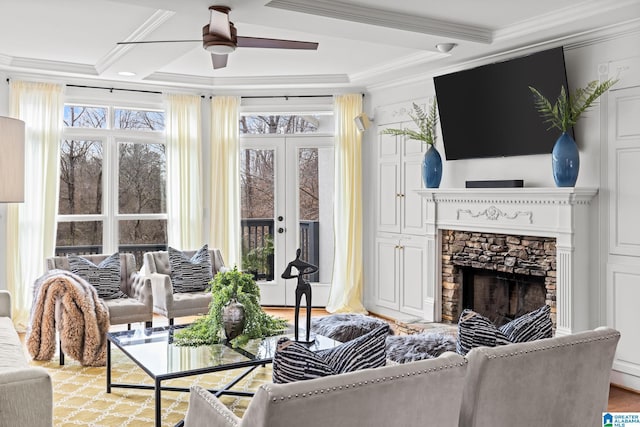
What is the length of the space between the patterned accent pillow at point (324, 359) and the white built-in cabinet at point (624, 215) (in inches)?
106

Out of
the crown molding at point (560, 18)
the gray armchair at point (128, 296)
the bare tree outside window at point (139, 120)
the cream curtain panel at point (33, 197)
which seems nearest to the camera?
the crown molding at point (560, 18)

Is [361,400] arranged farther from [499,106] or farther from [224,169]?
[224,169]

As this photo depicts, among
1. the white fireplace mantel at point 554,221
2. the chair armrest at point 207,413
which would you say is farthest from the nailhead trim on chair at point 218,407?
the white fireplace mantel at point 554,221

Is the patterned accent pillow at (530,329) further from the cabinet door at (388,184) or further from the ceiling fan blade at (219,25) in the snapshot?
the cabinet door at (388,184)

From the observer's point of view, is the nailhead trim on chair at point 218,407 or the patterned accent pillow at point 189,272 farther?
the patterned accent pillow at point 189,272

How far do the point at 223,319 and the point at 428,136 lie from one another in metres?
2.88

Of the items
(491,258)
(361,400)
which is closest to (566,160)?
(491,258)

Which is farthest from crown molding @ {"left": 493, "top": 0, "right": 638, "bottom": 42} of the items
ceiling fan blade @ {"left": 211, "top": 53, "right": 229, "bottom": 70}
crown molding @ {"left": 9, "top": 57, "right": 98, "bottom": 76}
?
crown molding @ {"left": 9, "top": 57, "right": 98, "bottom": 76}

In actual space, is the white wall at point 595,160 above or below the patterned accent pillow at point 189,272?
above

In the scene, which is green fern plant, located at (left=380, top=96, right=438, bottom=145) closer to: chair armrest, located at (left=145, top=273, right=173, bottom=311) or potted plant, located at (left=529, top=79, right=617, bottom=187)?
potted plant, located at (left=529, top=79, right=617, bottom=187)

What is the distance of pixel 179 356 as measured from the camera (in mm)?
3396

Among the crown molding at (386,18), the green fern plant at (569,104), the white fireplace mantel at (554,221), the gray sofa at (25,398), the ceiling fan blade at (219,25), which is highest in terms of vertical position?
the crown molding at (386,18)

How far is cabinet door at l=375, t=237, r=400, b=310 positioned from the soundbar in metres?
1.42

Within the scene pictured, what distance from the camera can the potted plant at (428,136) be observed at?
562 centimetres
